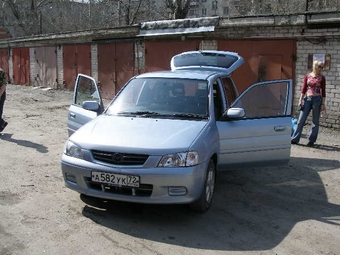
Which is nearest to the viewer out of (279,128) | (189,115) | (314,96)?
(189,115)

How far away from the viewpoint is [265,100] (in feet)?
18.9

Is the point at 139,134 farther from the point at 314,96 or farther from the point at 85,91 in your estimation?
the point at 314,96

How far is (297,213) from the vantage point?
15.5 feet

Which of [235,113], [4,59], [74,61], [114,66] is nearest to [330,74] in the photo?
[235,113]

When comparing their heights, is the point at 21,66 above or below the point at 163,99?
below

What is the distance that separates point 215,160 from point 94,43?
1441 centimetres

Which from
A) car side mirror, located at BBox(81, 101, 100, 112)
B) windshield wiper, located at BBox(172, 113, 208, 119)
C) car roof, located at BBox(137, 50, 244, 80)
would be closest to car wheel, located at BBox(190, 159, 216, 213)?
windshield wiper, located at BBox(172, 113, 208, 119)

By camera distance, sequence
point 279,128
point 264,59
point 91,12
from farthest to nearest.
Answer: point 91,12 < point 264,59 < point 279,128

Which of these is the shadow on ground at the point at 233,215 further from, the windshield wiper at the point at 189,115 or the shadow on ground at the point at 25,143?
the shadow on ground at the point at 25,143

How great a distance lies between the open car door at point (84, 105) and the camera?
18.5ft

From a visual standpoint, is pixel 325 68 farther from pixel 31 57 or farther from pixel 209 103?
pixel 31 57

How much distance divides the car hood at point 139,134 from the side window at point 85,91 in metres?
1.45

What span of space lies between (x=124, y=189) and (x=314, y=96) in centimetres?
534

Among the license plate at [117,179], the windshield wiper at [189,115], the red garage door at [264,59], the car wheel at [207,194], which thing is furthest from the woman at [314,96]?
the license plate at [117,179]
